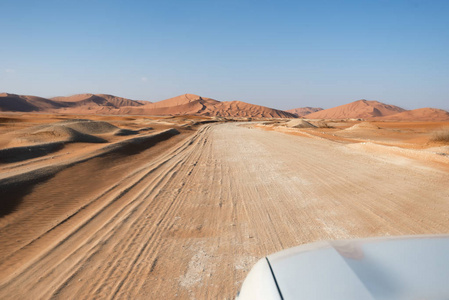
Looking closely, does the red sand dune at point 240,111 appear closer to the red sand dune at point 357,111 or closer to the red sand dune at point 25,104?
the red sand dune at point 357,111

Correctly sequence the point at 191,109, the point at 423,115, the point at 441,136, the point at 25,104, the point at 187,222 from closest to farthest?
1. the point at 187,222
2. the point at 441,136
3. the point at 423,115
4. the point at 25,104
5. the point at 191,109

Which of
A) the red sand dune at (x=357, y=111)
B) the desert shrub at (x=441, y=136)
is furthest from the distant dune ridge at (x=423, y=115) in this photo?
the desert shrub at (x=441, y=136)

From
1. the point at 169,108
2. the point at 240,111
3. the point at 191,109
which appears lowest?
the point at 169,108

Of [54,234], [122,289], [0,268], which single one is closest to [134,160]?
[54,234]

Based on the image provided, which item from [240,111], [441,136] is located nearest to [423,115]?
[240,111]

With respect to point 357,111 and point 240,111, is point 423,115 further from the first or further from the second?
point 240,111

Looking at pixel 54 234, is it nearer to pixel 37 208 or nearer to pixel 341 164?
pixel 37 208

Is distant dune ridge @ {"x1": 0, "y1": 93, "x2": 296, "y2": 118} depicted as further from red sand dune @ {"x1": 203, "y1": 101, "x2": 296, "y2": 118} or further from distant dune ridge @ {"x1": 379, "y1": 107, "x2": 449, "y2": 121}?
distant dune ridge @ {"x1": 379, "y1": 107, "x2": 449, "y2": 121}
